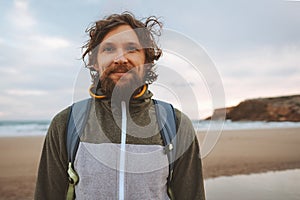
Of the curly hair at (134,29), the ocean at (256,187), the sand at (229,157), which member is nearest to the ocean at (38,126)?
the sand at (229,157)

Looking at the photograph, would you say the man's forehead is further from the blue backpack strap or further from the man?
the blue backpack strap

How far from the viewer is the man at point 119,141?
92 centimetres

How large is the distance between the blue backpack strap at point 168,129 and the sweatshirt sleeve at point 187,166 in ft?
0.06

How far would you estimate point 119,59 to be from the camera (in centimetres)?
94

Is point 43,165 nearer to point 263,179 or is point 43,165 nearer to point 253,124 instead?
point 263,179

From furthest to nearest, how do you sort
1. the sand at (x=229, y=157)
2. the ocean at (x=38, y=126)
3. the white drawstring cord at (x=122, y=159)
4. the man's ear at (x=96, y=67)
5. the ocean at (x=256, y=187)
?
the ocean at (x=38, y=126), the sand at (x=229, y=157), the ocean at (x=256, y=187), the man's ear at (x=96, y=67), the white drawstring cord at (x=122, y=159)

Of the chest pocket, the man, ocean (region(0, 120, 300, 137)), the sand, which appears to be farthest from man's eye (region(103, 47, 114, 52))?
ocean (region(0, 120, 300, 137))

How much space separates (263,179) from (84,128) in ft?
9.26

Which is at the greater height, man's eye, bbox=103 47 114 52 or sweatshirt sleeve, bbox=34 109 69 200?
man's eye, bbox=103 47 114 52

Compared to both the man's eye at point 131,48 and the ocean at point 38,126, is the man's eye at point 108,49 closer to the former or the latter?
the man's eye at point 131,48

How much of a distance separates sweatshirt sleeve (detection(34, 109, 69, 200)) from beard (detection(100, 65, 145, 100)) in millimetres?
127

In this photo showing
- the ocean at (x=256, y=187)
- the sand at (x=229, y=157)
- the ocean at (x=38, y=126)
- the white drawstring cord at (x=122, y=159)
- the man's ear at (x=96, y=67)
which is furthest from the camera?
the ocean at (x=38, y=126)

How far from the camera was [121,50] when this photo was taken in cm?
96

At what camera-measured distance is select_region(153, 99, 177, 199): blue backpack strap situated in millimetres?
946
